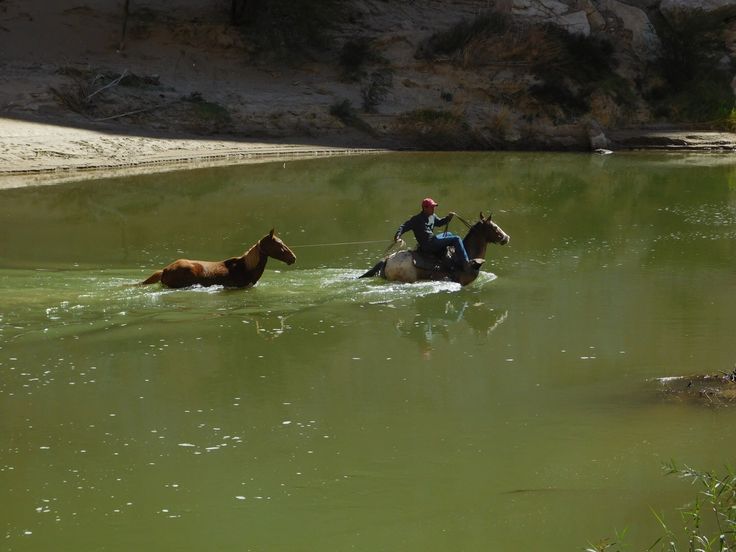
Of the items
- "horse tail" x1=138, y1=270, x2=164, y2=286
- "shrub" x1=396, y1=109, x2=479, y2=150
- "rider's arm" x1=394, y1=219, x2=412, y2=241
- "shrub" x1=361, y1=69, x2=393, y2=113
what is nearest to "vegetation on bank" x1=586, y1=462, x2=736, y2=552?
"rider's arm" x1=394, y1=219, x2=412, y2=241

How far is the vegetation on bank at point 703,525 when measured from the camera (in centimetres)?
611

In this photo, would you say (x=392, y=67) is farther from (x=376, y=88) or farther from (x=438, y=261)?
(x=438, y=261)

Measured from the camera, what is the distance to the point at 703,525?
7.93m

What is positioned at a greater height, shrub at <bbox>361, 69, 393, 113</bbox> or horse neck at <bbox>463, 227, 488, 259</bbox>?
shrub at <bbox>361, 69, 393, 113</bbox>

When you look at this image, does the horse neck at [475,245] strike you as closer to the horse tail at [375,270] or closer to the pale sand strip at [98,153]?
the horse tail at [375,270]

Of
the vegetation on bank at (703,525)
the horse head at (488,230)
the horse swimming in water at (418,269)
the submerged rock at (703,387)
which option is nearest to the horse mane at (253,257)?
the horse swimming in water at (418,269)

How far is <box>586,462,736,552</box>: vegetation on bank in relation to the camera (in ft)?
20.1

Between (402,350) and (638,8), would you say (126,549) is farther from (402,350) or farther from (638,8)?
(638,8)

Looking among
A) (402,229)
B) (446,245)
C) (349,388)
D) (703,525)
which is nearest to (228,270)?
(402,229)

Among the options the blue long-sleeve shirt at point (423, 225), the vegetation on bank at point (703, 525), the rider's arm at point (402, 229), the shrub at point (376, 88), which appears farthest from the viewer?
the shrub at point (376, 88)

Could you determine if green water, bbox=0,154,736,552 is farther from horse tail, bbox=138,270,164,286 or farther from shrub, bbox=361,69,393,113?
shrub, bbox=361,69,393,113

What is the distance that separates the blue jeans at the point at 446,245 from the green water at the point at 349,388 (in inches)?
20.1

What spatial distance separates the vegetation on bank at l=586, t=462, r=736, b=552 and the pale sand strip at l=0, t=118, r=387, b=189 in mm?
20863

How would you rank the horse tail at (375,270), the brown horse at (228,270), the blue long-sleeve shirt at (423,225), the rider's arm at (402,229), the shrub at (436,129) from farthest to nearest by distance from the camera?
the shrub at (436,129) < the horse tail at (375,270) < the blue long-sleeve shirt at (423,225) < the rider's arm at (402,229) < the brown horse at (228,270)
